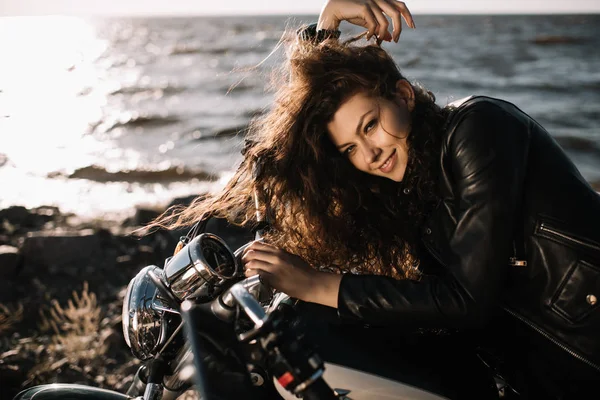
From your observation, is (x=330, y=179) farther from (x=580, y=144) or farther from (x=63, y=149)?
(x=63, y=149)

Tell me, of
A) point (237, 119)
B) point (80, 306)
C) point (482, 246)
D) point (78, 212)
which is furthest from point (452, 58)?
Answer: point (482, 246)

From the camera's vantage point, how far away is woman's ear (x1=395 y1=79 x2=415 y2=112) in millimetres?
2355

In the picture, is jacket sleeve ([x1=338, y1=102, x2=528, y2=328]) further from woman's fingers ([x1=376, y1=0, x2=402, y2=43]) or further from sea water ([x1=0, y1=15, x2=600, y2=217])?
sea water ([x1=0, y1=15, x2=600, y2=217])

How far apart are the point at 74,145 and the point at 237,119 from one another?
3.85 meters

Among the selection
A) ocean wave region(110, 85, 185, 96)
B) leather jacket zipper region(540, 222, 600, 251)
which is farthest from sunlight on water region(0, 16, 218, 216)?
leather jacket zipper region(540, 222, 600, 251)

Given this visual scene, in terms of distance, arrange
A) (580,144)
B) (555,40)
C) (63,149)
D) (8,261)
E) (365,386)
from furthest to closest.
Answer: (555,40), (63,149), (580,144), (8,261), (365,386)

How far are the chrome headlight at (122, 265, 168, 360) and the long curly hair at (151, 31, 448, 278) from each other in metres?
0.53

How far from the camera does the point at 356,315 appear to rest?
5.97 ft

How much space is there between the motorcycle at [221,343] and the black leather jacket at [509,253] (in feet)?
0.80

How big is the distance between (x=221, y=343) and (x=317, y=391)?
0.37 m

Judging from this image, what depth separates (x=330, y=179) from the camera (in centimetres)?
250

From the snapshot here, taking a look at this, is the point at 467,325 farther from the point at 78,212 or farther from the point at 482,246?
the point at 78,212

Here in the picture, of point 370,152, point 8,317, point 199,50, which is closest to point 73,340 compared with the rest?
point 8,317

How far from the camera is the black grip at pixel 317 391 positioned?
1109 millimetres
